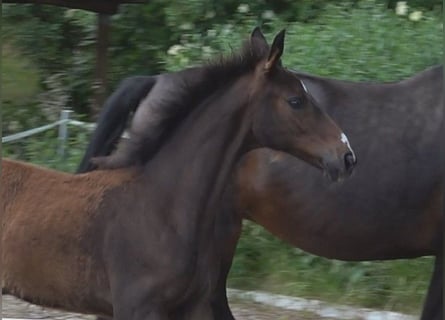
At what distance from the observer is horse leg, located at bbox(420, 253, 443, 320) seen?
550cm

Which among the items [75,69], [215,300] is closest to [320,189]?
[215,300]

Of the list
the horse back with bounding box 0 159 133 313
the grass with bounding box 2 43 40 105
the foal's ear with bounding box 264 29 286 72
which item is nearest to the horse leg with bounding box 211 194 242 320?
the horse back with bounding box 0 159 133 313

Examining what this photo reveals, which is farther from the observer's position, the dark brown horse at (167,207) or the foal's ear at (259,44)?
the foal's ear at (259,44)

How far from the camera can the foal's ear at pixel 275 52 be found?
4.55 metres

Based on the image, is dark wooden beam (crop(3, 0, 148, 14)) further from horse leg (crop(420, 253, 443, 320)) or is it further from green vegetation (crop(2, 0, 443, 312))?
horse leg (crop(420, 253, 443, 320))

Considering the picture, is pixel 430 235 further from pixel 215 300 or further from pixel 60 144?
pixel 60 144

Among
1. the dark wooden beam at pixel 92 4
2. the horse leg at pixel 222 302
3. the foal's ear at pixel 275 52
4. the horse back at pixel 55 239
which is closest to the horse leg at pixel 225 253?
the horse leg at pixel 222 302

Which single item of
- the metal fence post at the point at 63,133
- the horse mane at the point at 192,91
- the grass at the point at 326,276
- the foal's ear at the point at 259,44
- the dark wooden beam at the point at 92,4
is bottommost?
the grass at the point at 326,276

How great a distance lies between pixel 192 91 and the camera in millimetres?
4785

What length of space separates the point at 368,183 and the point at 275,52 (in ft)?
4.19

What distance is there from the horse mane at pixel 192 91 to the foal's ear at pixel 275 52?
0.10 metres

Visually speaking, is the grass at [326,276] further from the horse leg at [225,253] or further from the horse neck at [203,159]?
the horse neck at [203,159]

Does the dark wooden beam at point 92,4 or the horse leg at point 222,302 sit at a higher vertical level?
the dark wooden beam at point 92,4

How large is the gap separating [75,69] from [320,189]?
4.91 meters
